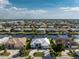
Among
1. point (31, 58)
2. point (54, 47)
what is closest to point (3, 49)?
point (31, 58)

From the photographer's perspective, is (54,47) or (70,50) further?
(70,50)

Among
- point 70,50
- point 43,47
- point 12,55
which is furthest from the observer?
point 43,47

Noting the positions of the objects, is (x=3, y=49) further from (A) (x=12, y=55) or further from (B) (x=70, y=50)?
(B) (x=70, y=50)

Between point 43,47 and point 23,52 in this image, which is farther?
point 43,47

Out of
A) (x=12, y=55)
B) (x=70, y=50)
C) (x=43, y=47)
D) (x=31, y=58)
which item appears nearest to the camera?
(x=31, y=58)

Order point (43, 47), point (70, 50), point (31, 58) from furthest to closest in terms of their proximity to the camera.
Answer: point (43, 47) → point (70, 50) → point (31, 58)

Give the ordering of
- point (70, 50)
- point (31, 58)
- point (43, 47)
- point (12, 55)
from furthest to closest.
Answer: point (43, 47), point (70, 50), point (12, 55), point (31, 58)

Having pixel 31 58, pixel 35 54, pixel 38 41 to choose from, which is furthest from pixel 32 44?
pixel 31 58

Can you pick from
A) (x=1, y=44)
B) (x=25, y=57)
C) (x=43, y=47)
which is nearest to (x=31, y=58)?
(x=25, y=57)

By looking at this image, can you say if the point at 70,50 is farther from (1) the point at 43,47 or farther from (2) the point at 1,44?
(2) the point at 1,44
